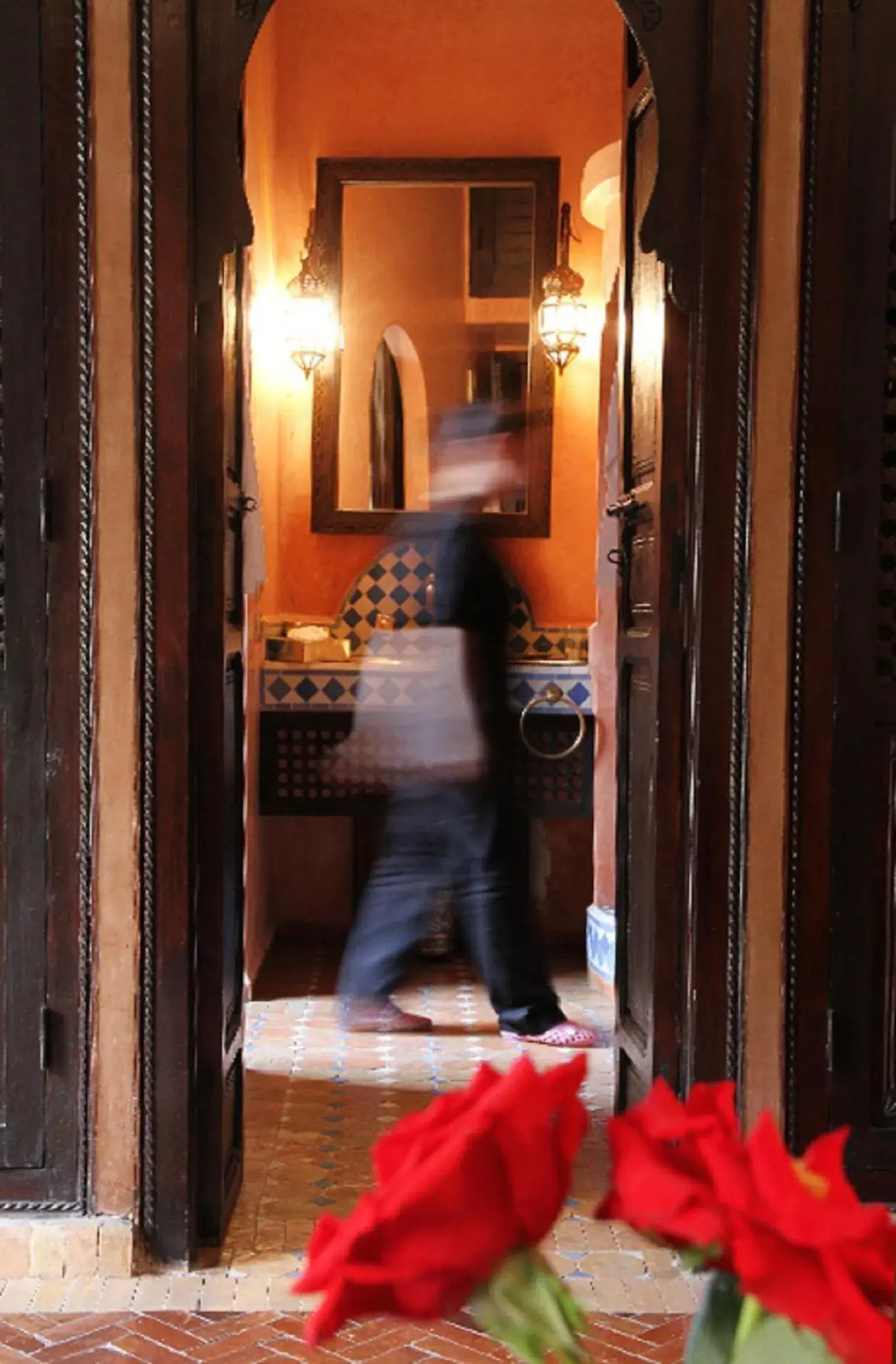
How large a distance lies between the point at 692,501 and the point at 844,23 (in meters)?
0.97

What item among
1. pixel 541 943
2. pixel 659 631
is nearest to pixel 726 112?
pixel 659 631

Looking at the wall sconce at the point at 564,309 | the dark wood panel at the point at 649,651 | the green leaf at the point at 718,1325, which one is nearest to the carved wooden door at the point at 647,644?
the dark wood panel at the point at 649,651

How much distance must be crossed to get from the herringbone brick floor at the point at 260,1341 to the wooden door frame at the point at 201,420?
0.25m

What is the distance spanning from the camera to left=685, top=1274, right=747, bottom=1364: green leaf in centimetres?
66

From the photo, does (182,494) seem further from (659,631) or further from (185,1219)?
(185,1219)

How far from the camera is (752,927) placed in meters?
3.10

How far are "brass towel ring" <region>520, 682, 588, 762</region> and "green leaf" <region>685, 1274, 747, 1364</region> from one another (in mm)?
5205

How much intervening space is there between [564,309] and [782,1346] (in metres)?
5.92

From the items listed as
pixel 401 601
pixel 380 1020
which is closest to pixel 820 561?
pixel 380 1020

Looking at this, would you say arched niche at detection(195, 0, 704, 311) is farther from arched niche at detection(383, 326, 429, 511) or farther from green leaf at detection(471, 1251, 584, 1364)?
arched niche at detection(383, 326, 429, 511)

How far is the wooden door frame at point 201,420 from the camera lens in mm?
2965

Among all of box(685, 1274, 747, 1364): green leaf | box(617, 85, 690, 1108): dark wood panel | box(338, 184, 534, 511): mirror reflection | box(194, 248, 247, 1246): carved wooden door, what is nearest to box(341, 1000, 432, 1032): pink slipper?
box(617, 85, 690, 1108): dark wood panel

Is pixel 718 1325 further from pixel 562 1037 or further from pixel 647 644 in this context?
pixel 562 1037

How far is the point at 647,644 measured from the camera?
11.1 feet
